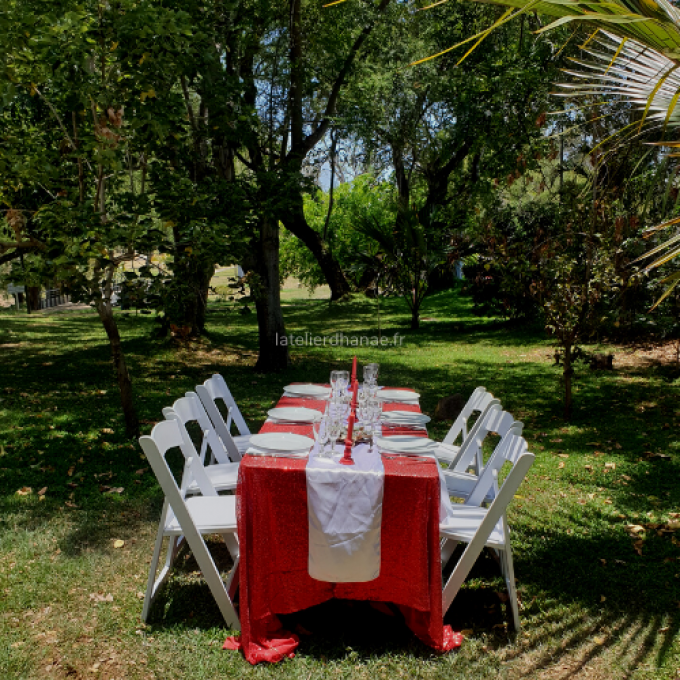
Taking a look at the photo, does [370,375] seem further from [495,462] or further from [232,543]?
[232,543]

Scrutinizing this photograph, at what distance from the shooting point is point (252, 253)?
9.70m

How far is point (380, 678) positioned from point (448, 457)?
207 centimetres

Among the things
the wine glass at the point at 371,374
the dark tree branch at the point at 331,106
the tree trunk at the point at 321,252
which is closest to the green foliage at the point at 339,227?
the tree trunk at the point at 321,252

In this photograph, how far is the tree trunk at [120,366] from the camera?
5.79m

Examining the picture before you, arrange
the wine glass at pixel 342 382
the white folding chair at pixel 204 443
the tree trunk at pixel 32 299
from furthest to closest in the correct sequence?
the tree trunk at pixel 32 299 → the wine glass at pixel 342 382 → the white folding chair at pixel 204 443

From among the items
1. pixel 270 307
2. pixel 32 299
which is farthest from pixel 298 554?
pixel 32 299

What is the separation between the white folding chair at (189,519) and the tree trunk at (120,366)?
2355 mm

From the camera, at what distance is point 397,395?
5.03 metres

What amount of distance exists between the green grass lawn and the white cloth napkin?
42 centimetres

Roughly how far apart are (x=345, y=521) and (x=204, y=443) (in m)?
1.63

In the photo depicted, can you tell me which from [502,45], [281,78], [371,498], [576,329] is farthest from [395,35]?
[371,498]

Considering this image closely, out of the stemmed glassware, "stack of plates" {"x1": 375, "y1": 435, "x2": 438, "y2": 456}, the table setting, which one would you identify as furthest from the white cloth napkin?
the stemmed glassware

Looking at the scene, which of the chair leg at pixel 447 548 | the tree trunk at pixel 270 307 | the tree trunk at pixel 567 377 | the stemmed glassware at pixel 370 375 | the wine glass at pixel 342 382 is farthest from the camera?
the tree trunk at pixel 270 307

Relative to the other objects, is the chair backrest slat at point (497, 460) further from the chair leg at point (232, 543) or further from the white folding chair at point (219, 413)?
the white folding chair at point (219, 413)
